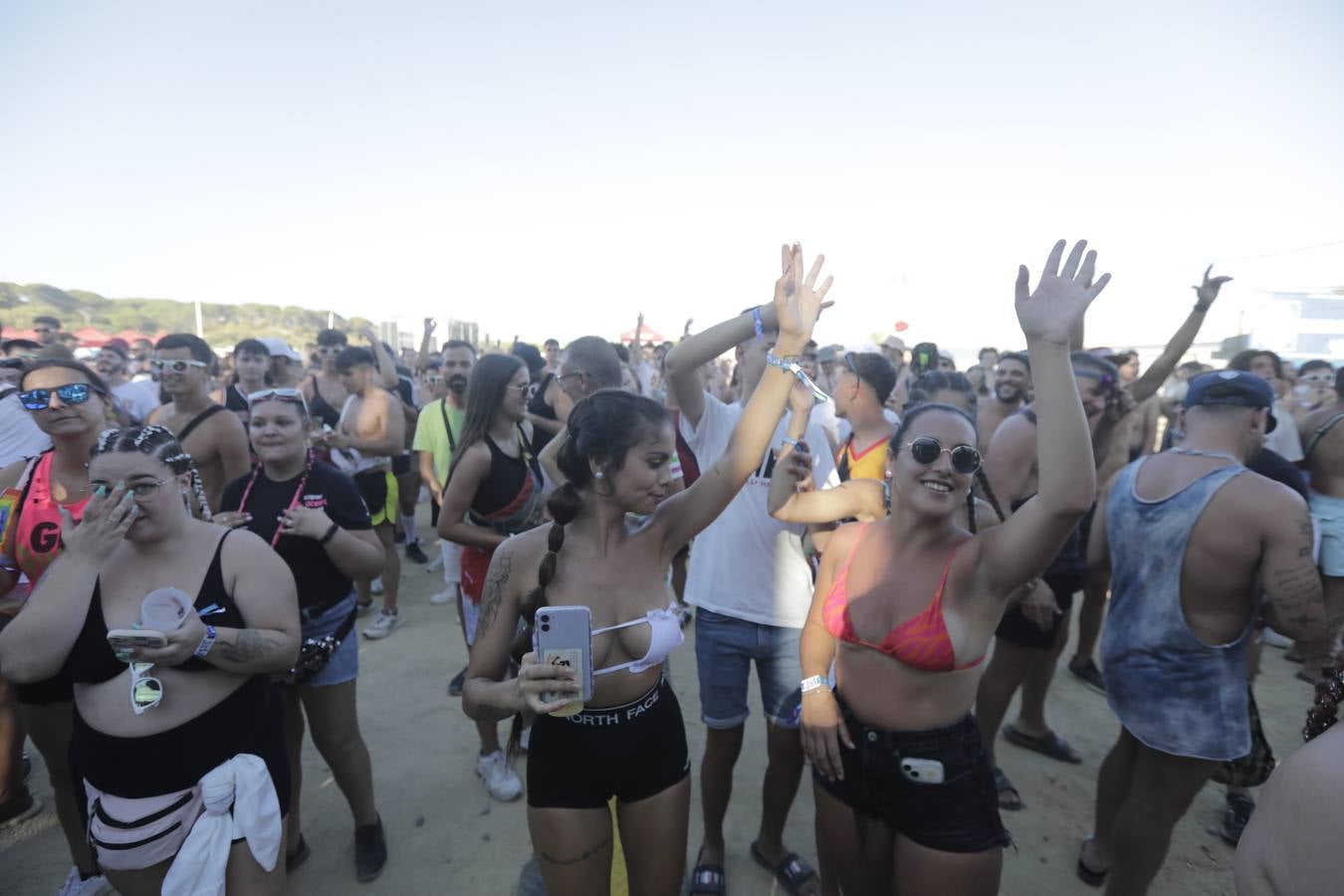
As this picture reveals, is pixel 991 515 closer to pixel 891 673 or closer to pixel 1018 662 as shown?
pixel 891 673

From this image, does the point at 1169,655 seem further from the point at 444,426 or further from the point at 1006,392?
the point at 444,426

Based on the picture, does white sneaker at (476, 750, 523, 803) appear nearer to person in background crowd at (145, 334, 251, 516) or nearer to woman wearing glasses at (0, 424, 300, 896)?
woman wearing glasses at (0, 424, 300, 896)

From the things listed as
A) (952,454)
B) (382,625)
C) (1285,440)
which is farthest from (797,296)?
(1285,440)

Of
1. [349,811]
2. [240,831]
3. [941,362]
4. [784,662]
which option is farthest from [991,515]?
[941,362]

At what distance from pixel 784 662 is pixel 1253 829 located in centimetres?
205

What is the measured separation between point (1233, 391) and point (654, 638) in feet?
8.86

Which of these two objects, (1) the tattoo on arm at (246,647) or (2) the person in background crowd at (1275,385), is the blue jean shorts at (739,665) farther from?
(2) the person in background crowd at (1275,385)

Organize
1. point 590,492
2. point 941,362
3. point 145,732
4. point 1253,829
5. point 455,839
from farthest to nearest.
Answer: point 941,362 < point 455,839 < point 590,492 < point 145,732 < point 1253,829

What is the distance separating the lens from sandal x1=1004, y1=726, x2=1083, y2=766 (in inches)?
158

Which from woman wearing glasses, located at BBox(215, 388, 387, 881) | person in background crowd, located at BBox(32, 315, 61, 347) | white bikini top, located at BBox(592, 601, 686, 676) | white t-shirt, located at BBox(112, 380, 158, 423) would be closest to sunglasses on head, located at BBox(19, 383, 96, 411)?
woman wearing glasses, located at BBox(215, 388, 387, 881)

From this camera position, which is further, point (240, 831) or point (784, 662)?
point (784, 662)

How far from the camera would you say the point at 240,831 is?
207 centimetres

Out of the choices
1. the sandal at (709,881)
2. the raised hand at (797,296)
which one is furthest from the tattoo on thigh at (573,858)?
the raised hand at (797,296)

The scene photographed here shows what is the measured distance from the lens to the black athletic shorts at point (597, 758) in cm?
201
